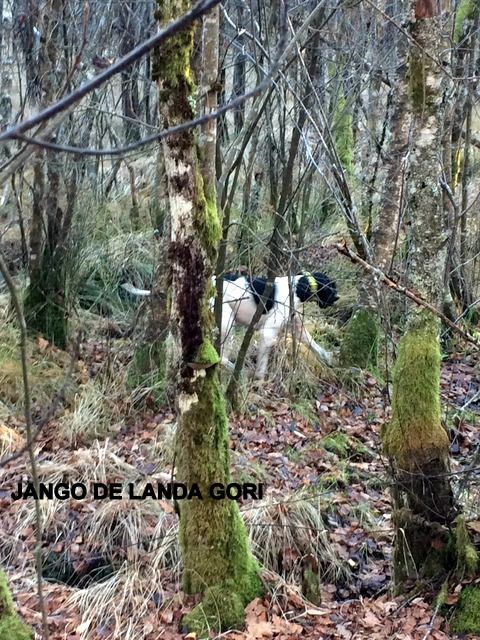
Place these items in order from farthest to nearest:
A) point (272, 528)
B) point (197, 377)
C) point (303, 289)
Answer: point (303, 289) < point (272, 528) < point (197, 377)

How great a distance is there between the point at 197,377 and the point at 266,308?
11.5ft

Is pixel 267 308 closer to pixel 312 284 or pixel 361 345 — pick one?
pixel 312 284

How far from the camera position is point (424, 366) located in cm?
360

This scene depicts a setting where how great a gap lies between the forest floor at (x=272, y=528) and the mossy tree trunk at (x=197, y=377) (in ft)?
0.55

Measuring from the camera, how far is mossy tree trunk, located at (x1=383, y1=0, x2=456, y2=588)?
355 centimetres

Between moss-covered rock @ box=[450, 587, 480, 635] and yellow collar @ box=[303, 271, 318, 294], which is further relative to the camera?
yellow collar @ box=[303, 271, 318, 294]

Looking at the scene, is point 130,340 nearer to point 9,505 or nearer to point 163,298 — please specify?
point 163,298

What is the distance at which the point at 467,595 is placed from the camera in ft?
11.0

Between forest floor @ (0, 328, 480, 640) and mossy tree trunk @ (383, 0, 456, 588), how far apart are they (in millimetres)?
163

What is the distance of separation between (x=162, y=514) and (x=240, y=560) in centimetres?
98

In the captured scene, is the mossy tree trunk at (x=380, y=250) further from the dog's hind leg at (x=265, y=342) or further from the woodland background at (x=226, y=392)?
the dog's hind leg at (x=265, y=342)

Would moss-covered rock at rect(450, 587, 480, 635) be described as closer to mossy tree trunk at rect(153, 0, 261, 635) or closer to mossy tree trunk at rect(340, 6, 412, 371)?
mossy tree trunk at rect(153, 0, 261, 635)

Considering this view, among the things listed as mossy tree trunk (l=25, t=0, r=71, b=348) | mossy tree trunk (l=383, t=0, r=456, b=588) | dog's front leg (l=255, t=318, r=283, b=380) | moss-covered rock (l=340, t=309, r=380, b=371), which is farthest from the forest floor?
mossy tree trunk (l=25, t=0, r=71, b=348)

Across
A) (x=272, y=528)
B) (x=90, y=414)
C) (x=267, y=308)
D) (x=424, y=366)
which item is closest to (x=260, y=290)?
(x=267, y=308)
